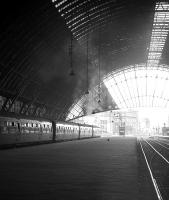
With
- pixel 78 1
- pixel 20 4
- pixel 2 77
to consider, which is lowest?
pixel 2 77

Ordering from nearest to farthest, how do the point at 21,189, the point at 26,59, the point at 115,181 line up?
the point at 21,189
the point at 115,181
the point at 26,59

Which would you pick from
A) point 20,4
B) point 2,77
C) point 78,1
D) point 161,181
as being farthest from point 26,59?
point 161,181

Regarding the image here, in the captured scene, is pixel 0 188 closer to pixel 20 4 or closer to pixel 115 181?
pixel 115 181

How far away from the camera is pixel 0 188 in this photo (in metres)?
12.6

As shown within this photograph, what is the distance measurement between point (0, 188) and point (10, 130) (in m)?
23.9

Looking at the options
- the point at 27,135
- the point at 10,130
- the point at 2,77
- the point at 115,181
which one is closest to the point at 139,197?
the point at 115,181

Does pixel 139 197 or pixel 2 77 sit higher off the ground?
pixel 2 77

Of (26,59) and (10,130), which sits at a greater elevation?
(26,59)

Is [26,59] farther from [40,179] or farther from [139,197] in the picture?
[139,197]

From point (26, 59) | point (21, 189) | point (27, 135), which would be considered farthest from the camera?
point (26, 59)

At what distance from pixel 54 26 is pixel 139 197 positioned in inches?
1394

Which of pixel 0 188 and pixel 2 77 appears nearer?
pixel 0 188

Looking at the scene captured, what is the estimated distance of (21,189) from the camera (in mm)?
12445

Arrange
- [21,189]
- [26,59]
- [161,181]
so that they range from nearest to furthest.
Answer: [21,189], [161,181], [26,59]
